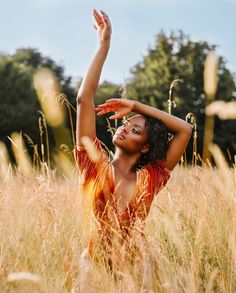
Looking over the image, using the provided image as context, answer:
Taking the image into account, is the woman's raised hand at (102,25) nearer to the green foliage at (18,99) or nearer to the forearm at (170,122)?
the forearm at (170,122)

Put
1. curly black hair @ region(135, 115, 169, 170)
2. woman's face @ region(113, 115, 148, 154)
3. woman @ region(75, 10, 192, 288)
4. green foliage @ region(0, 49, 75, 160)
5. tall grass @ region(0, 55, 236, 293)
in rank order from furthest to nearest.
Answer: green foliage @ region(0, 49, 75, 160)
curly black hair @ region(135, 115, 169, 170)
woman's face @ region(113, 115, 148, 154)
woman @ region(75, 10, 192, 288)
tall grass @ region(0, 55, 236, 293)

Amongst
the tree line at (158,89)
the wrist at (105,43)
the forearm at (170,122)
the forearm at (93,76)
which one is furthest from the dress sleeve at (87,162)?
the tree line at (158,89)

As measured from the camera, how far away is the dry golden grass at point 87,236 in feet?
8.86

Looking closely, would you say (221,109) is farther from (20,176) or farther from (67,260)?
(20,176)

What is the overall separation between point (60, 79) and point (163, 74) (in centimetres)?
546

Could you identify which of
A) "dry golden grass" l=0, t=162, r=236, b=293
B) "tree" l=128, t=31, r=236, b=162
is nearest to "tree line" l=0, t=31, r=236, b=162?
"tree" l=128, t=31, r=236, b=162

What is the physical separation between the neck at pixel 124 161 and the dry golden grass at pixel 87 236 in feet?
1.00

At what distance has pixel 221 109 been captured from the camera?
2680 mm

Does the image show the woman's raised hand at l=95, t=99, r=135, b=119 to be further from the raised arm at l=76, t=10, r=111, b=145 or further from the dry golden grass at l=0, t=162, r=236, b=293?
the dry golden grass at l=0, t=162, r=236, b=293

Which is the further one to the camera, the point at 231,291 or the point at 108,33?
the point at 108,33

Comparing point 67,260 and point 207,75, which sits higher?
point 207,75

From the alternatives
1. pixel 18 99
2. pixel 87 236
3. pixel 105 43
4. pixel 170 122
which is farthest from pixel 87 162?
pixel 18 99

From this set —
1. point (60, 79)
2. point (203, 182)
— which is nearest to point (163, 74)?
point (60, 79)

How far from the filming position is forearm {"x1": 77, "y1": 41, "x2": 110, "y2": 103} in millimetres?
3147
